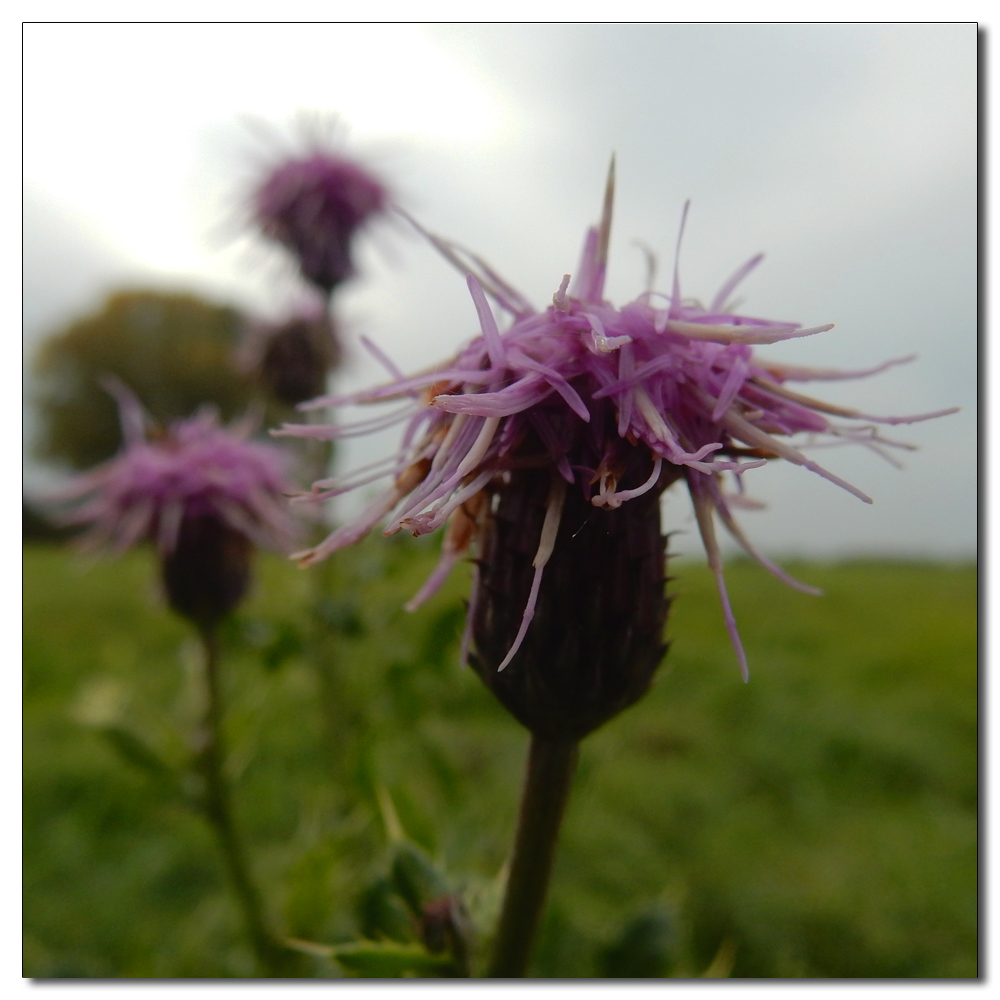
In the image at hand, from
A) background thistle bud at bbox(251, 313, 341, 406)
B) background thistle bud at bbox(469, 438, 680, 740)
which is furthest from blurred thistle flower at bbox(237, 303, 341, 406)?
background thistle bud at bbox(469, 438, 680, 740)

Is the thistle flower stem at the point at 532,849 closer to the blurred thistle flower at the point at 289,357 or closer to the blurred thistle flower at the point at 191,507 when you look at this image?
the blurred thistle flower at the point at 191,507

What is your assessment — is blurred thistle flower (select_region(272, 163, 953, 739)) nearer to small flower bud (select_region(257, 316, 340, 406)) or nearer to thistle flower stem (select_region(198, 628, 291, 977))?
thistle flower stem (select_region(198, 628, 291, 977))

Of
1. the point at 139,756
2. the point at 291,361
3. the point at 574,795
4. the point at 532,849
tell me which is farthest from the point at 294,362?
the point at 532,849

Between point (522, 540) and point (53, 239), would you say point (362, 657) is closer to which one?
point (53, 239)

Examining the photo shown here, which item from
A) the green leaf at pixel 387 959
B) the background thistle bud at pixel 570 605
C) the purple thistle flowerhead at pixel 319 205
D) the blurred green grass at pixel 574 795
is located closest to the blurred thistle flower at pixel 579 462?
the background thistle bud at pixel 570 605

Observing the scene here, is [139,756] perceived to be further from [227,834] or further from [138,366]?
[138,366]

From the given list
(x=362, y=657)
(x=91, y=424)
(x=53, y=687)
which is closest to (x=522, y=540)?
(x=362, y=657)

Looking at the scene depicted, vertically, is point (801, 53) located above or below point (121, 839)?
above
